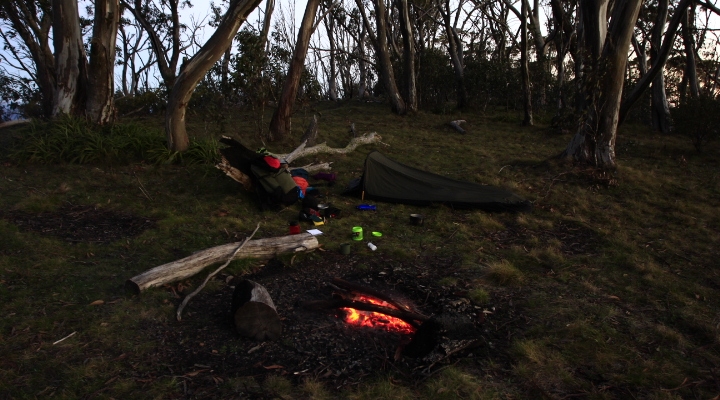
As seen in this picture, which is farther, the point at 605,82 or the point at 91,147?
the point at 91,147

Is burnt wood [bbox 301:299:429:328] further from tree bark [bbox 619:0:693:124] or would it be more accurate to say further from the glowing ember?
tree bark [bbox 619:0:693:124]

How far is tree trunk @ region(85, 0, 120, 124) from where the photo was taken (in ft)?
30.0

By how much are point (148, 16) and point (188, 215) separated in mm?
17786

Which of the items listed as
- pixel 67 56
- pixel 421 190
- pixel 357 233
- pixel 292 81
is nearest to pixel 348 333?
pixel 357 233

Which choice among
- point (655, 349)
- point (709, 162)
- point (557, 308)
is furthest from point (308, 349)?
point (709, 162)

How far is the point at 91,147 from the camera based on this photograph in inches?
328

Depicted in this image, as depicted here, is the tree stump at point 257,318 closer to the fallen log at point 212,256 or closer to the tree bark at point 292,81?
the fallen log at point 212,256

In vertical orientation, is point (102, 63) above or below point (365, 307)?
above

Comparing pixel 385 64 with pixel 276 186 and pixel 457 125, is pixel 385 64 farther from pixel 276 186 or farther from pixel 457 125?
pixel 276 186

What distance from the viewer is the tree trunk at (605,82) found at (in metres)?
7.86

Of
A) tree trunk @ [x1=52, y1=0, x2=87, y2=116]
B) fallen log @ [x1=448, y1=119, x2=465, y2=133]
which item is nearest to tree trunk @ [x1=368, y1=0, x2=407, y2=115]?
fallen log @ [x1=448, y1=119, x2=465, y2=133]

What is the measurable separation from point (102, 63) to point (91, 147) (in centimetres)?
201

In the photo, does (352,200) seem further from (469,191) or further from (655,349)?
(655,349)

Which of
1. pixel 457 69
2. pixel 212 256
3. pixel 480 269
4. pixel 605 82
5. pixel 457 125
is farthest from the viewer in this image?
Answer: pixel 457 69
